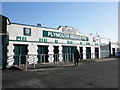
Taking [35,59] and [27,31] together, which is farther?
[35,59]

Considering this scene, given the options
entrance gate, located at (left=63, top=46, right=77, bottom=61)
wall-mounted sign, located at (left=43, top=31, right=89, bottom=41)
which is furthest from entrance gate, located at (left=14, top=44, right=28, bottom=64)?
entrance gate, located at (left=63, top=46, right=77, bottom=61)

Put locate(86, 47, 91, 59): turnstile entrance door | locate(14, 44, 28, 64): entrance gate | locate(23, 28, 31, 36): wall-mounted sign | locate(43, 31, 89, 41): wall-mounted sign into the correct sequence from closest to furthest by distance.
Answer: locate(14, 44, 28, 64): entrance gate, locate(23, 28, 31, 36): wall-mounted sign, locate(43, 31, 89, 41): wall-mounted sign, locate(86, 47, 91, 59): turnstile entrance door

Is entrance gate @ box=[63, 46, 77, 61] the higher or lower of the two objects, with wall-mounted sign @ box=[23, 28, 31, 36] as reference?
lower

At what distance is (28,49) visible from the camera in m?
15.1

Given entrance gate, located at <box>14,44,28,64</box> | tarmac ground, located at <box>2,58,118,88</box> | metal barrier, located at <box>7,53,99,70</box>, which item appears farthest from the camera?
entrance gate, located at <box>14,44,28,64</box>

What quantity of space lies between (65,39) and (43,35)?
3.88m

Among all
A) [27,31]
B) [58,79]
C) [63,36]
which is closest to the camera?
[58,79]

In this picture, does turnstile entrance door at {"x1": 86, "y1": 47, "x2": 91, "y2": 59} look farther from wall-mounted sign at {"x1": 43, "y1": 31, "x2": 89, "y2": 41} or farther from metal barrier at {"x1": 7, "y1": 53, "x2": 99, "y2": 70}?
wall-mounted sign at {"x1": 43, "y1": 31, "x2": 89, "y2": 41}

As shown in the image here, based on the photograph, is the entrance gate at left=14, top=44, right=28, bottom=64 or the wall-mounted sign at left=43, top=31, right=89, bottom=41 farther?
the wall-mounted sign at left=43, top=31, right=89, bottom=41

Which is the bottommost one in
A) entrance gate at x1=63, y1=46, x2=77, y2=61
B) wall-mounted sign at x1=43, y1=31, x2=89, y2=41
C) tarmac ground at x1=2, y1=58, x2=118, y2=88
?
tarmac ground at x1=2, y1=58, x2=118, y2=88

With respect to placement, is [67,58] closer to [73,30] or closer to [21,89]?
[73,30]

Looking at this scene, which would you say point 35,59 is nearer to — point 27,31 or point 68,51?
point 27,31

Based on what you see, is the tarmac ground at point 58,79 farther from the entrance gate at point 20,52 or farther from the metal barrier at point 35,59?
the entrance gate at point 20,52

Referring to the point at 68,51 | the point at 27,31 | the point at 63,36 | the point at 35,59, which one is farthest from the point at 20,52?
the point at 68,51
